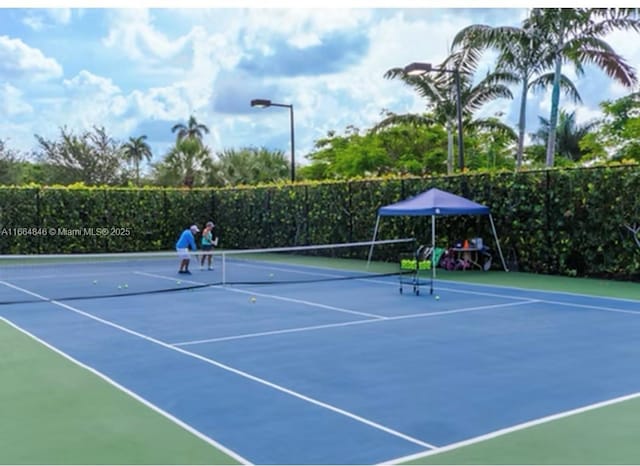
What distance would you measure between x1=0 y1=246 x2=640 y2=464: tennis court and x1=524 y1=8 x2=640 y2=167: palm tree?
1012 centimetres

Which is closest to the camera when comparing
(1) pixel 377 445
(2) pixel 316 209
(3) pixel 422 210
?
(1) pixel 377 445

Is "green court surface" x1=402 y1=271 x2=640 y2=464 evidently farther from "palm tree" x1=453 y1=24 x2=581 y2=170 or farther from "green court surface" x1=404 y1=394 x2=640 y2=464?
"palm tree" x1=453 y1=24 x2=581 y2=170

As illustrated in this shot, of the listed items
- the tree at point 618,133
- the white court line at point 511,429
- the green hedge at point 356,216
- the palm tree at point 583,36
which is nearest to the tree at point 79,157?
the green hedge at point 356,216

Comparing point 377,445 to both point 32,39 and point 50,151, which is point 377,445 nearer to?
point 32,39

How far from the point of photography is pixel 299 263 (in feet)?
66.1

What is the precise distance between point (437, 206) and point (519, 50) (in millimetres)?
8986

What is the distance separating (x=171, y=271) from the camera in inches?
706

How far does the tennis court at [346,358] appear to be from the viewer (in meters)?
4.84

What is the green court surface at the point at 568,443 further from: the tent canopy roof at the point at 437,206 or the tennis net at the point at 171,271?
the tent canopy roof at the point at 437,206

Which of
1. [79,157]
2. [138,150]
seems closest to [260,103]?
[79,157]

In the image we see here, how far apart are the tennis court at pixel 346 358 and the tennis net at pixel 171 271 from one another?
26 cm

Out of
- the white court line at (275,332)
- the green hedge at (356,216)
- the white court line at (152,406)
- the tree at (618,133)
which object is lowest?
the white court line at (152,406)

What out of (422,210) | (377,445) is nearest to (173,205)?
(422,210)

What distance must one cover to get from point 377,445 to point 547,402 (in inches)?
68.1
